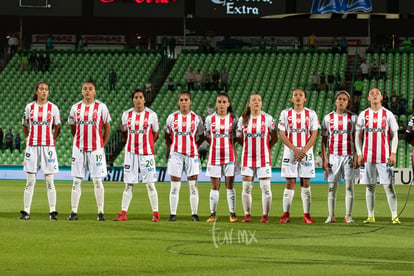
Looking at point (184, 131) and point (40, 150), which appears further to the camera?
point (184, 131)

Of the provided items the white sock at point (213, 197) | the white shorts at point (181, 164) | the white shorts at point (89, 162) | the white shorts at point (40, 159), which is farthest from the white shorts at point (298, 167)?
the white shorts at point (40, 159)

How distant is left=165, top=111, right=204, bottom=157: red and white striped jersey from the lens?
48.6 ft

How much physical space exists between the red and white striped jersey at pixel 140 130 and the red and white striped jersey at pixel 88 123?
389 millimetres

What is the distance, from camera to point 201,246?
11.0 m

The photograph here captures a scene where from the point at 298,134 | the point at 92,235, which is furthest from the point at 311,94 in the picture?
the point at 92,235

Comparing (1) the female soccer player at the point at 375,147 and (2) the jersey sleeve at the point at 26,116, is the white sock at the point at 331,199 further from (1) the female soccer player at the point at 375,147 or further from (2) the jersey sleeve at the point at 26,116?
(2) the jersey sleeve at the point at 26,116

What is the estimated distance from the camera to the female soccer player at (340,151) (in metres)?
14.5

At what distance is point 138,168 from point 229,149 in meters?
1.53

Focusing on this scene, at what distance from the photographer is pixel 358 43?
48812mm

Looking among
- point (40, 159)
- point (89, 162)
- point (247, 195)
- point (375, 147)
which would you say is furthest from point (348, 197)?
point (40, 159)

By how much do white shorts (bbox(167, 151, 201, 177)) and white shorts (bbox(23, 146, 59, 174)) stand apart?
74.1 inches

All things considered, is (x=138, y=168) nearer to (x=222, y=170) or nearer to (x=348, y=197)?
(x=222, y=170)

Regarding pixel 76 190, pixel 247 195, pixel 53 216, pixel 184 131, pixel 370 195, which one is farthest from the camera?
pixel 184 131

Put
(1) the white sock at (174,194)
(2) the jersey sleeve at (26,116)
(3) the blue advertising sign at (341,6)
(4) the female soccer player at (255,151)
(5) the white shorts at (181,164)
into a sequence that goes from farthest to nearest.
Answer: (3) the blue advertising sign at (341,6)
(2) the jersey sleeve at (26,116)
(5) the white shorts at (181,164)
(1) the white sock at (174,194)
(4) the female soccer player at (255,151)
